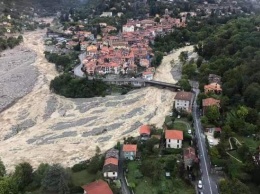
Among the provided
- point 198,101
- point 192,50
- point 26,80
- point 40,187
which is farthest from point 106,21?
point 40,187

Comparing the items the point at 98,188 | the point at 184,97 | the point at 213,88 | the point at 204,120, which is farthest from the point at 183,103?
the point at 98,188

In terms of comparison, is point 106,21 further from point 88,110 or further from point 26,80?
point 88,110

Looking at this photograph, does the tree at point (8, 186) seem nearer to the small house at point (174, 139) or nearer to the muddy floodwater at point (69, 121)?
the muddy floodwater at point (69, 121)

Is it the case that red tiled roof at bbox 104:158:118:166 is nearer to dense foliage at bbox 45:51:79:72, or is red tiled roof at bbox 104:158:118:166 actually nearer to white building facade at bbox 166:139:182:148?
white building facade at bbox 166:139:182:148

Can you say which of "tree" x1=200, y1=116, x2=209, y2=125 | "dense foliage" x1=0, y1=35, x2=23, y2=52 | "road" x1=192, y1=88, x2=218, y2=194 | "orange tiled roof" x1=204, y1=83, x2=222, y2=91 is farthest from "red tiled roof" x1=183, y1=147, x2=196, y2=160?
"dense foliage" x1=0, y1=35, x2=23, y2=52

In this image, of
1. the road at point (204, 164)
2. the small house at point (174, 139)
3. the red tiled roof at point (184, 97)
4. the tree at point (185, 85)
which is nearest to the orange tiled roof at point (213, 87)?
the tree at point (185, 85)

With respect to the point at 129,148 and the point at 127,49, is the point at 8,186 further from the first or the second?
the point at 127,49
